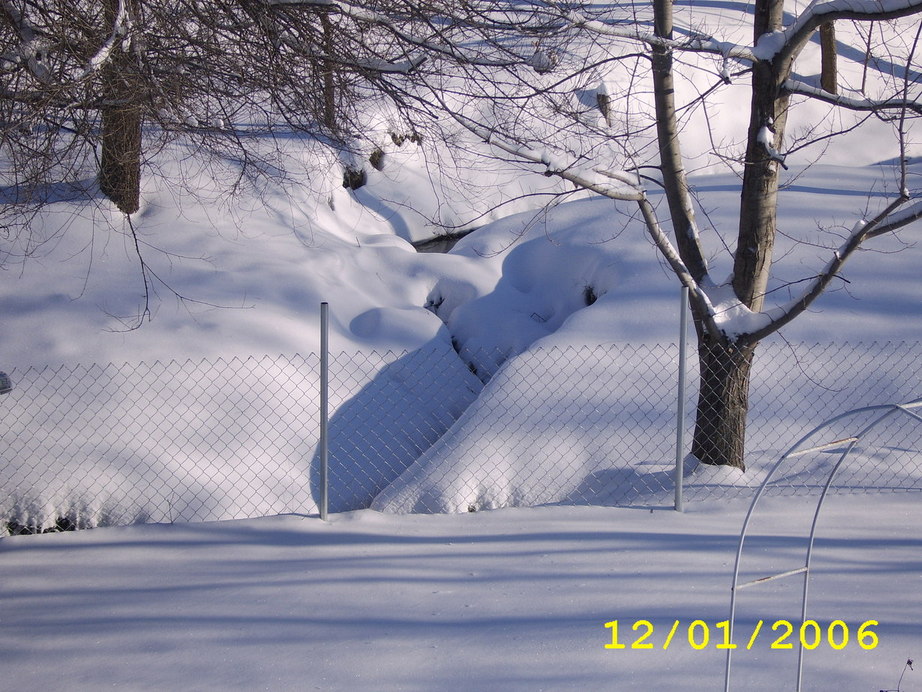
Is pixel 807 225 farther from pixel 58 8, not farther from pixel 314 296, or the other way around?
pixel 58 8

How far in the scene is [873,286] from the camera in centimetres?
795

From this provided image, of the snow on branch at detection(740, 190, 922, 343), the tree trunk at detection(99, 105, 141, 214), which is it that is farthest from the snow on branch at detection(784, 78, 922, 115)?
the tree trunk at detection(99, 105, 141, 214)

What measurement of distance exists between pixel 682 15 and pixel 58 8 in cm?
1890

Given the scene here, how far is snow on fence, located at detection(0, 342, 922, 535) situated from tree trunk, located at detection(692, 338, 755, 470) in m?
0.15

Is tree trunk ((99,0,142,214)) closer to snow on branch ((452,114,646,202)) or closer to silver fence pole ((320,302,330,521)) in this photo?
Result: silver fence pole ((320,302,330,521))

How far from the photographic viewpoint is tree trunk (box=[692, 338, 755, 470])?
5.41 m

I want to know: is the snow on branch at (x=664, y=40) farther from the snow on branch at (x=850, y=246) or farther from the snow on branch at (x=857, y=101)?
the snow on branch at (x=850, y=246)

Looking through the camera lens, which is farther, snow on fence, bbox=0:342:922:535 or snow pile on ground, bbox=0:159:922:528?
snow pile on ground, bbox=0:159:922:528

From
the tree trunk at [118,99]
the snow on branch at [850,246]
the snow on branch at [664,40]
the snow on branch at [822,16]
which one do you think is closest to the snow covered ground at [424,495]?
the tree trunk at [118,99]

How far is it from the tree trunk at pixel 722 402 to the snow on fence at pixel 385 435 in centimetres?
15

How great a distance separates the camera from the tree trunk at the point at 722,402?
5406 mm

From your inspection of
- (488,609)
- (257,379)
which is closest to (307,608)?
(488,609)

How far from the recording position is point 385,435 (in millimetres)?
7055

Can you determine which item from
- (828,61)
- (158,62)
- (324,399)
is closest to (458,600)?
(324,399)
